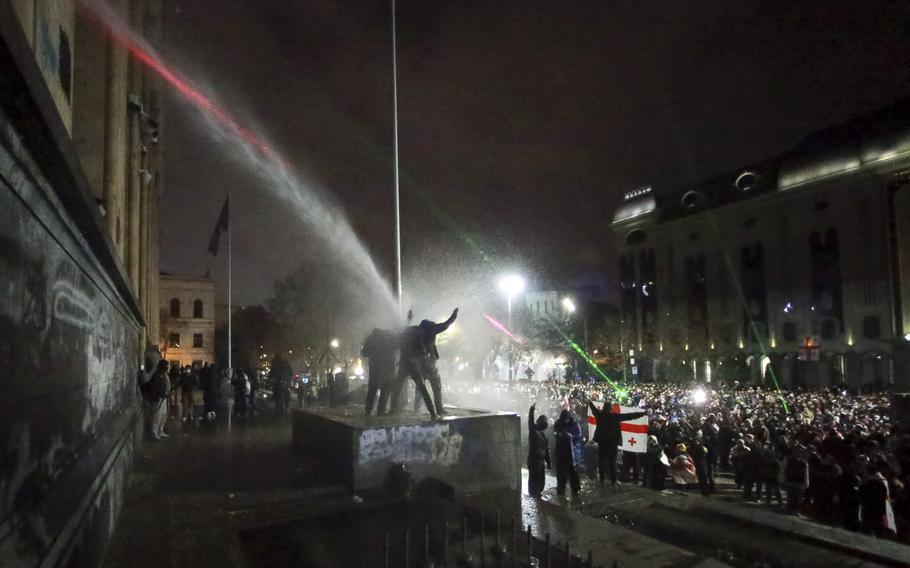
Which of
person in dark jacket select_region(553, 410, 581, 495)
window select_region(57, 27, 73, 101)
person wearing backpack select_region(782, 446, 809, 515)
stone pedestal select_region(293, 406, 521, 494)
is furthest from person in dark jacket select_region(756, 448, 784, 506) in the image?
window select_region(57, 27, 73, 101)

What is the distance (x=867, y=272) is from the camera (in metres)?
48.1

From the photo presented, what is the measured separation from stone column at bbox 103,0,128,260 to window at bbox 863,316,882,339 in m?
50.9

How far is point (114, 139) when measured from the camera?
12797mm

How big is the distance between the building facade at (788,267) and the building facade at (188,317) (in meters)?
48.1

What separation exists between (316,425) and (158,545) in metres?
4.60

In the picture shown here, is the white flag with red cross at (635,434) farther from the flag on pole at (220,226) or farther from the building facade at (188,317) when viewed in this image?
the building facade at (188,317)

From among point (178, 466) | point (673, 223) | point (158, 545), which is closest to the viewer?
point (158, 545)

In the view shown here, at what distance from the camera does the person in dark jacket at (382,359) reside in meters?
11.4

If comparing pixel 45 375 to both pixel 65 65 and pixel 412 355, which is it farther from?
pixel 65 65

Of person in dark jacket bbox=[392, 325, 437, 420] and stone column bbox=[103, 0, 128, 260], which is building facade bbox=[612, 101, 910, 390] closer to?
person in dark jacket bbox=[392, 325, 437, 420]

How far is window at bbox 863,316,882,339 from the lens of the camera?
4700 cm

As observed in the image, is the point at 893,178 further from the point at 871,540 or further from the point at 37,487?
the point at 37,487

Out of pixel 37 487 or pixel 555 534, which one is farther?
pixel 555 534

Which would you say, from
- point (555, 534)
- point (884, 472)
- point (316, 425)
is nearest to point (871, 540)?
point (884, 472)
